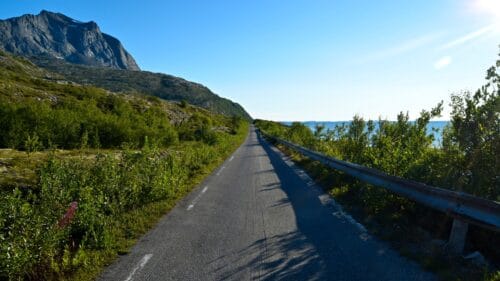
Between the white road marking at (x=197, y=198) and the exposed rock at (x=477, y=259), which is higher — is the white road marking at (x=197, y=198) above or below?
below

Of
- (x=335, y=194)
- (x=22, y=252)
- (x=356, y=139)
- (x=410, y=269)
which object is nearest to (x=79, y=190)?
(x=22, y=252)

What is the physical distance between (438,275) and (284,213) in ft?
11.9

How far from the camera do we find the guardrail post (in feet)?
14.6

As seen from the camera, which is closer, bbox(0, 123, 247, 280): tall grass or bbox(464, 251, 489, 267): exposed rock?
bbox(0, 123, 247, 280): tall grass

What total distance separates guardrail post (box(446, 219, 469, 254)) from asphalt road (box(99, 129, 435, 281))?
2.55 feet

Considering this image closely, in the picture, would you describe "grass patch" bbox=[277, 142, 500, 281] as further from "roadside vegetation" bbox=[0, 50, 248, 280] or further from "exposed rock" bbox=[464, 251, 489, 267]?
"roadside vegetation" bbox=[0, 50, 248, 280]

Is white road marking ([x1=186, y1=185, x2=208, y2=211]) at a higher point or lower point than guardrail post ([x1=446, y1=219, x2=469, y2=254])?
lower

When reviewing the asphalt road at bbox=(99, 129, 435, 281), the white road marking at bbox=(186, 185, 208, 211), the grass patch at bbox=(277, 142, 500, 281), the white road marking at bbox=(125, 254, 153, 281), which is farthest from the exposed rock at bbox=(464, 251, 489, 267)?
the white road marking at bbox=(186, 185, 208, 211)

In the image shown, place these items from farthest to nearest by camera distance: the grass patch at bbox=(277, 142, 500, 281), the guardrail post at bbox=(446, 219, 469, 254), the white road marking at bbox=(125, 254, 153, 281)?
the guardrail post at bbox=(446, 219, 469, 254)
the white road marking at bbox=(125, 254, 153, 281)
the grass patch at bbox=(277, 142, 500, 281)

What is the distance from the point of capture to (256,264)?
4289 millimetres

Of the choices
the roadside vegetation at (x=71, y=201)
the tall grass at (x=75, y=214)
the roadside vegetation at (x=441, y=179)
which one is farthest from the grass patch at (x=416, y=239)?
the tall grass at (x=75, y=214)

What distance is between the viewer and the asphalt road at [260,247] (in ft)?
13.2

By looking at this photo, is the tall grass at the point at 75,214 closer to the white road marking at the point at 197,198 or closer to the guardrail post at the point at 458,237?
the white road marking at the point at 197,198

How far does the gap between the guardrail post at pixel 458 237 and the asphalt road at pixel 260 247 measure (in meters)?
0.78
